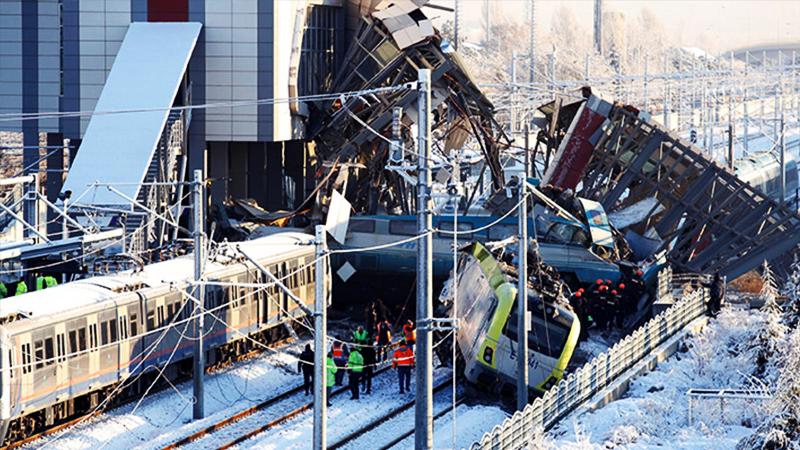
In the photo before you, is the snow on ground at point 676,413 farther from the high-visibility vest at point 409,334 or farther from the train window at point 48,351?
the train window at point 48,351

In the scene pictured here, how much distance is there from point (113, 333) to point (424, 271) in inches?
383

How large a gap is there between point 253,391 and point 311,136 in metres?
19.4

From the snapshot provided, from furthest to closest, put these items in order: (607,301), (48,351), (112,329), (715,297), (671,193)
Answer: (671,193), (715,297), (607,301), (112,329), (48,351)

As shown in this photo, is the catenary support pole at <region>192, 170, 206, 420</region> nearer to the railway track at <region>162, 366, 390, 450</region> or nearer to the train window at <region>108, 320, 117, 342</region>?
the railway track at <region>162, 366, 390, 450</region>

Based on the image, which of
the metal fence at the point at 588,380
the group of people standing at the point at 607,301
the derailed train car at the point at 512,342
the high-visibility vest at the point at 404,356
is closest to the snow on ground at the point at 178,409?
the high-visibility vest at the point at 404,356

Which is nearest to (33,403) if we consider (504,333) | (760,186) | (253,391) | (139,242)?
(253,391)

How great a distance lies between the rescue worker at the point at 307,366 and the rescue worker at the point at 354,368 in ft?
2.60

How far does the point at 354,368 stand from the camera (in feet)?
103

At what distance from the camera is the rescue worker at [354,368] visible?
31.2 metres

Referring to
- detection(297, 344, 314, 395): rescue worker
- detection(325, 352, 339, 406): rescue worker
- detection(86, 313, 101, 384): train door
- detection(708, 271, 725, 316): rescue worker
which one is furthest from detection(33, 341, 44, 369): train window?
detection(708, 271, 725, 316): rescue worker

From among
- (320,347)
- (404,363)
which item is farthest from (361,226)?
(320,347)

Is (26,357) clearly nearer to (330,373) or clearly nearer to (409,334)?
(330,373)

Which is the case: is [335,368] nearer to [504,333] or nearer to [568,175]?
[504,333]

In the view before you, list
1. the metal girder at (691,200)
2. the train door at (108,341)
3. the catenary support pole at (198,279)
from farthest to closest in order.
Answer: the metal girder at (691,200)
the train door at (108,341)
the catenary support pole at (198,279)
